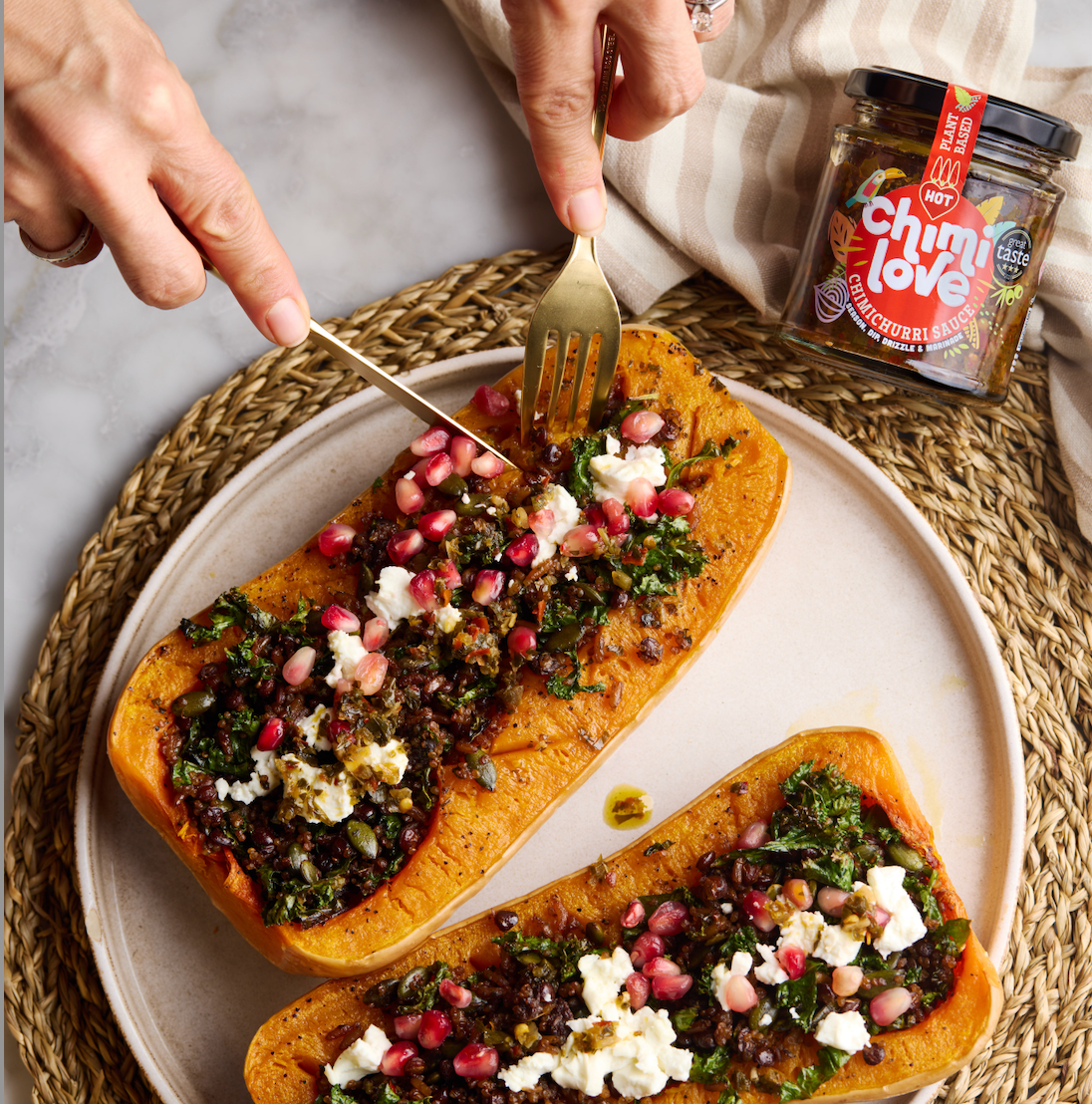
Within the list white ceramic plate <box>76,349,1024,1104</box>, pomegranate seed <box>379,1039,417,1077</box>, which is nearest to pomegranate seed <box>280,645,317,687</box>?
white ceramic plate <box>76,349,1024,1104</box>

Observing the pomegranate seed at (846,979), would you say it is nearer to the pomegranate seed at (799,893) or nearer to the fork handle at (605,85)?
the pomegranate seed at (799,893)

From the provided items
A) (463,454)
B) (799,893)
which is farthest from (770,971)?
(463,454)

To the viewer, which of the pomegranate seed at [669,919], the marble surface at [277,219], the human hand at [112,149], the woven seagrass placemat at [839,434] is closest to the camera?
the human hand at [112,149]

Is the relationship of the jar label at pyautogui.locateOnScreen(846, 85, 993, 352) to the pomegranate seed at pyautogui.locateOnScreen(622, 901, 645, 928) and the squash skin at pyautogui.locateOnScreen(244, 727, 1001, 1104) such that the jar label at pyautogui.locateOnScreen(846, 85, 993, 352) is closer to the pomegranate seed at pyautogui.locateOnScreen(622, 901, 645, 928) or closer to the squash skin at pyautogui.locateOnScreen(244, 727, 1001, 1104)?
the squash skin at pyautogui.locateOnScreen(244, 727, 1001, 1104)

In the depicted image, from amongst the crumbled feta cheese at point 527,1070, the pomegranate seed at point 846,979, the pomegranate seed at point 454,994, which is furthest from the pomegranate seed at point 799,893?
the pomegranate seed at point 454,994

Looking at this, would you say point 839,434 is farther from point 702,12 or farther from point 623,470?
point 702,12
